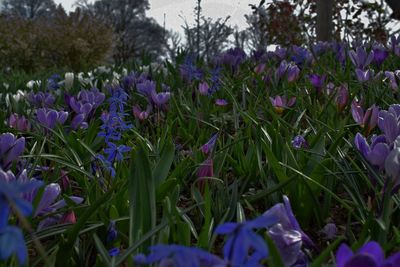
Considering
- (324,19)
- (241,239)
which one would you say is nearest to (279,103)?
(241,239)

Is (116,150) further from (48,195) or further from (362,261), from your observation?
(362,261)

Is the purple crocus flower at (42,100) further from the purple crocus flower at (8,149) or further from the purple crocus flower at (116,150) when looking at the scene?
the purple crocus flower at (116,150)

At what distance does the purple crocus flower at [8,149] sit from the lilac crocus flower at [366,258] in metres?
0.93

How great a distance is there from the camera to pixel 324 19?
23.6ft

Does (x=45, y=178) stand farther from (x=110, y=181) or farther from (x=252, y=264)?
(x=252, y=264)

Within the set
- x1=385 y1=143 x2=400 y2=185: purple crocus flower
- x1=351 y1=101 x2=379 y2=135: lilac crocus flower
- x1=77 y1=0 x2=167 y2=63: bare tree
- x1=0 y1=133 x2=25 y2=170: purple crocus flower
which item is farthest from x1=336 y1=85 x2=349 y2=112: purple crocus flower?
x1=77 y1=0 x2=167 y2=63: bare tree

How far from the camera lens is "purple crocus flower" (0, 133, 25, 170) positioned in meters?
1.27

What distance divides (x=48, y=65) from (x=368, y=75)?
532 inches

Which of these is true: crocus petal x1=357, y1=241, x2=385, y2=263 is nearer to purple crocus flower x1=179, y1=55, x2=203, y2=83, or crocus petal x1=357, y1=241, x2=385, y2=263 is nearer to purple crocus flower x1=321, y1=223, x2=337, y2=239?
purple crocus flower x1=321, y1=223, x2=337, y2=239

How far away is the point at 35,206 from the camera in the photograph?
102cm

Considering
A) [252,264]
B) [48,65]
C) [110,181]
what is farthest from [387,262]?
[48,65]

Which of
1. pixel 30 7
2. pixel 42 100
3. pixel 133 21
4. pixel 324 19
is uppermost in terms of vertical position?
pixel 30 7

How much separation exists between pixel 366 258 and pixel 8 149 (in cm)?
97

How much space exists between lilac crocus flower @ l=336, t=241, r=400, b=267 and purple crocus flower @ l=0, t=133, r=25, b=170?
36.8 inches
